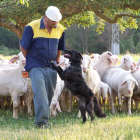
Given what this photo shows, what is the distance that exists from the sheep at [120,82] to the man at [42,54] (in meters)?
3.03

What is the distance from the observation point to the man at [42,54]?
21.8 ft

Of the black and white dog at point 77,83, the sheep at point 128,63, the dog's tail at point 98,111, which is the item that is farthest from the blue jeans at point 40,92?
the sheep at point 128,63

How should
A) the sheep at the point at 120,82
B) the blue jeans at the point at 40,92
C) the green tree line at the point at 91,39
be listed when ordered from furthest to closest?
the green tree line at the point at 91,39 → the sheep at the point at 120,82 → the blue jeans at the point at 40,92

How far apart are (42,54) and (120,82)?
3.61 metres

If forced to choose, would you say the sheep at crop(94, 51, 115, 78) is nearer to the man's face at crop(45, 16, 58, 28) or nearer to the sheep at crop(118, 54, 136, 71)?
the sheep at crop(118, 54, 136, 71)

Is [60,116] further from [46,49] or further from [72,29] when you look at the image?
[72,29]

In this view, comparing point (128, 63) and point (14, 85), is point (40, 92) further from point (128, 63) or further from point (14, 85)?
point (128, 63)

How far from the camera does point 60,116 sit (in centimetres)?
895

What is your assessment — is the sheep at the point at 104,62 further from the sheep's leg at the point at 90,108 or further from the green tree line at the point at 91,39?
the green tree line at the point at 91,39

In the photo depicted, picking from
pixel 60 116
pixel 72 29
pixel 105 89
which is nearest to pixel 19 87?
pixel 60 116

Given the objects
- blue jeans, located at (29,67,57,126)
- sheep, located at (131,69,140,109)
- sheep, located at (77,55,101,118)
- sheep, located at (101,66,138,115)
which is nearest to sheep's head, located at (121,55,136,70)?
sheep, located at (131,69,140,109)

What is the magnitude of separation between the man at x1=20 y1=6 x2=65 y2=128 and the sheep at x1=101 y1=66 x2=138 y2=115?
3.03 m

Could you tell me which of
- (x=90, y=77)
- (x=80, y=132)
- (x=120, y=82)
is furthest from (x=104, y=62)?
(x=80, y=132)

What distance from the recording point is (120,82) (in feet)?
32.0
